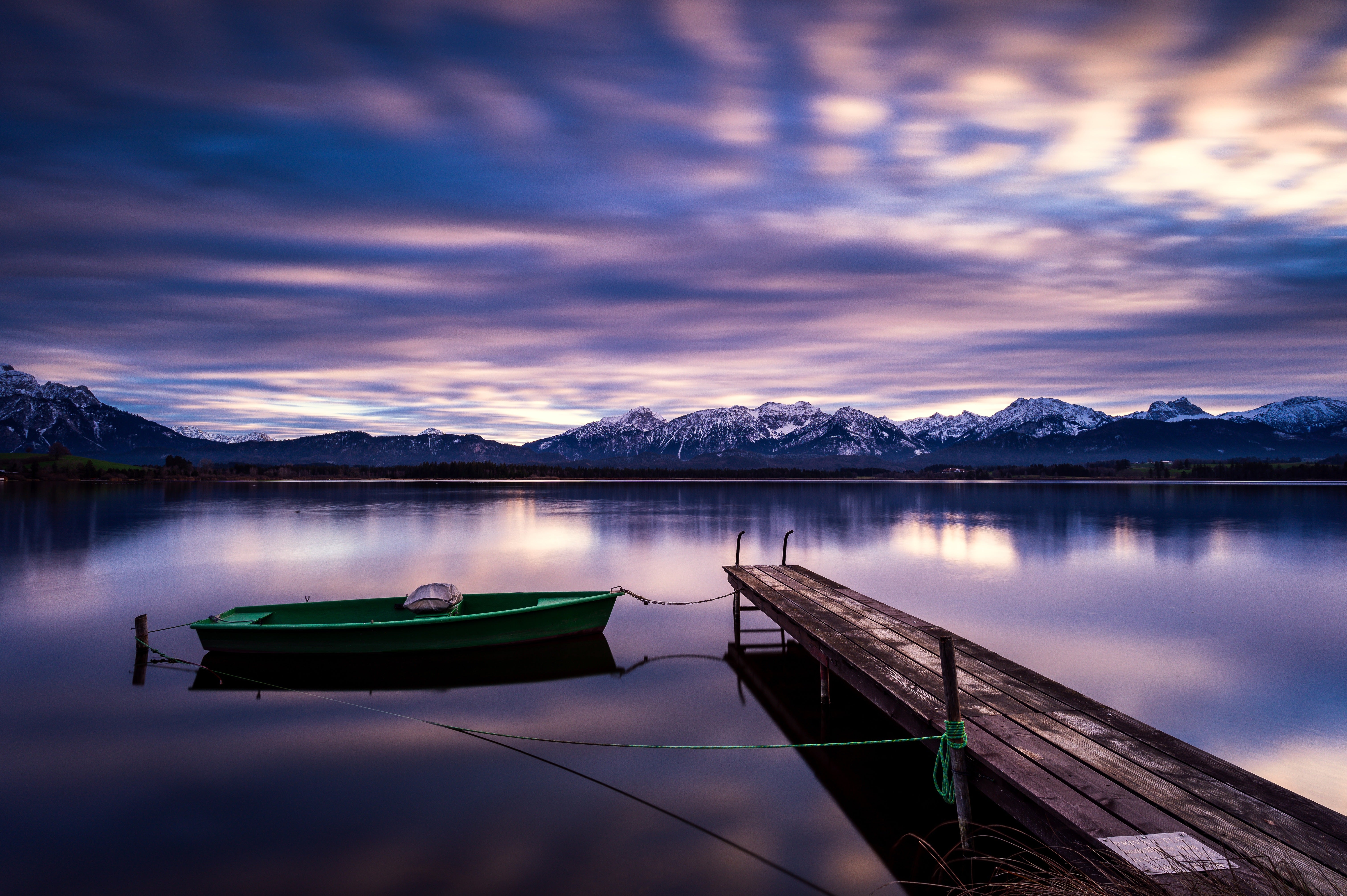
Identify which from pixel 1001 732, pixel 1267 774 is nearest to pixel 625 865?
pixel 1001 732

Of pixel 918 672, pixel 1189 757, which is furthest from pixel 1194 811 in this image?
pixel 918 672

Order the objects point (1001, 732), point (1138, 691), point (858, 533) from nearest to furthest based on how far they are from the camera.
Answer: point (1001, 732) < point (1138, 691) < point (858, 533)

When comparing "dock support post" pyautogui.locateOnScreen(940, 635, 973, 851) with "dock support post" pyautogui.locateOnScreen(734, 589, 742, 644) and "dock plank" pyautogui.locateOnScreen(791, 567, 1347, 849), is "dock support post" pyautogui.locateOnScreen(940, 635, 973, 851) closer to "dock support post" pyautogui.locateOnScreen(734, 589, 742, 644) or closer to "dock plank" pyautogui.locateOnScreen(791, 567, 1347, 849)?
"dock plank" pyautogui.locateOnScreen(791, 567, 1347, 849)

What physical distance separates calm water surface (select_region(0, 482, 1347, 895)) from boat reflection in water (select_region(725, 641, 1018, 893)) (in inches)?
3.7

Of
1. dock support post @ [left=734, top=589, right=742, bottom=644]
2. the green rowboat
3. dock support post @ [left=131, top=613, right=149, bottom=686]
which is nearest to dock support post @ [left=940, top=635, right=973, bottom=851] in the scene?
the green rowboat

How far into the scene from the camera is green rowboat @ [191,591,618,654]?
55.4ft

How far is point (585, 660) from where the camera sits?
18.4 meters

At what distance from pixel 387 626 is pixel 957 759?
13.8 meters

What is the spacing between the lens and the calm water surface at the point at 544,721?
356 inches

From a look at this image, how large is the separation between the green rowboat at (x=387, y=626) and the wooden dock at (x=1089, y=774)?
891cm

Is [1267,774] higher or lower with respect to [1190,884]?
lower

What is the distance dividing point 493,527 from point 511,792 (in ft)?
168

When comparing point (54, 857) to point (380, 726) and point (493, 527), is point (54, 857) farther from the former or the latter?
point (493, 527)

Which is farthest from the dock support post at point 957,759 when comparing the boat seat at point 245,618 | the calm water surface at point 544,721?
the boat seat at point 245,618
